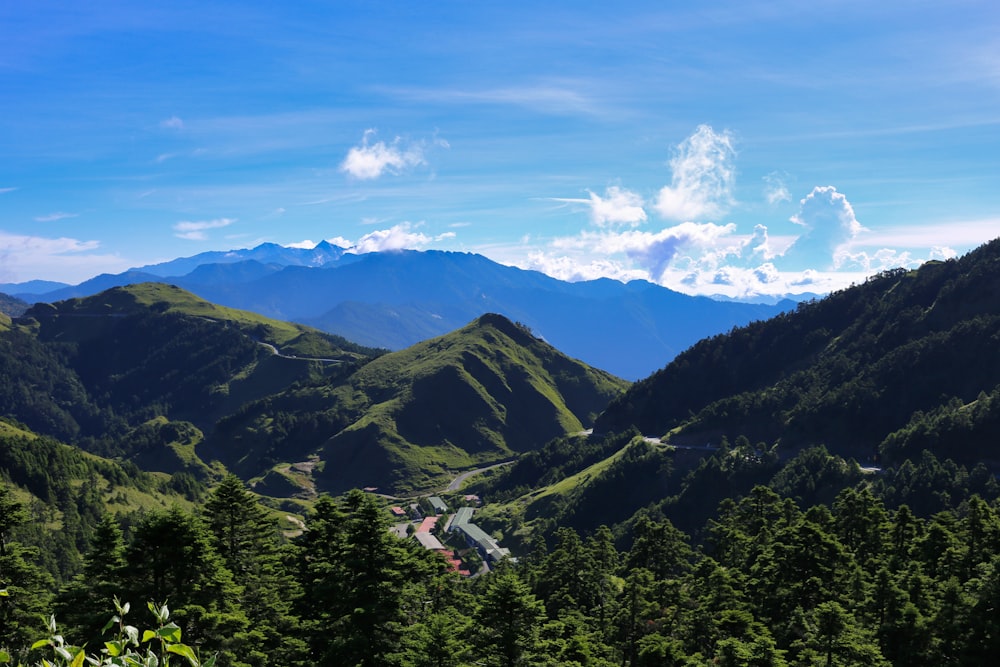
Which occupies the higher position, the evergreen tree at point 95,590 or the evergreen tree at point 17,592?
the evergreen tree at point 95,590

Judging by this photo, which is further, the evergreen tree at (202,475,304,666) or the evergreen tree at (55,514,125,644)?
the evergreen tree at (202,475,304,666)

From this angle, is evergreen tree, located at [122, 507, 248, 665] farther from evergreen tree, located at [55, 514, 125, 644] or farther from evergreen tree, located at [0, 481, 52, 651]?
evergreen tree, located at [0, 481, 52, 651]

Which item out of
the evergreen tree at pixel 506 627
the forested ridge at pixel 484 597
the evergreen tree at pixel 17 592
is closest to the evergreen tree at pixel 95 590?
the forested ridge at pixel 484 597

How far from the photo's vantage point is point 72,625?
141ft

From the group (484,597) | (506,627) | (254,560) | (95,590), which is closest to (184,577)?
(95,590)

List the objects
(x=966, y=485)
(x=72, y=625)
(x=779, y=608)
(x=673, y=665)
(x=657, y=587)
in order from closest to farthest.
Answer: (x=72, y=625)
(x=673, y=665)
(x=779, y=608)
(x=657, y=587)
(x=966, y=485)

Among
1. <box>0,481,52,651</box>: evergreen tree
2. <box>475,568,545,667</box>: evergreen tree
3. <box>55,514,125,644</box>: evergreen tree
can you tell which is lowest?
<box>0,481,52,651</box>: evergreen tree

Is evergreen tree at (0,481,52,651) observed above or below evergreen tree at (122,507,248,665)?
below

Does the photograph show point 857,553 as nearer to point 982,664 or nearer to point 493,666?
point 982,664

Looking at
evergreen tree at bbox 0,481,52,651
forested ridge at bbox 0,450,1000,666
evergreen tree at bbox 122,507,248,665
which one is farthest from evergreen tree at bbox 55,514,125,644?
evergreen tree at bbox 0,481,52,651

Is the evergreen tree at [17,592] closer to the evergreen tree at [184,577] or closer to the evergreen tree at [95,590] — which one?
the evergreen tree at [95,590]

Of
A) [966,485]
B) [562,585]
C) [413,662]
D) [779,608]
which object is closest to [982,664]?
[779,608]

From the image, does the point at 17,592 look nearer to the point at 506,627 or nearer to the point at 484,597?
the point at 484,597

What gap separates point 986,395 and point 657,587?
528 feet
